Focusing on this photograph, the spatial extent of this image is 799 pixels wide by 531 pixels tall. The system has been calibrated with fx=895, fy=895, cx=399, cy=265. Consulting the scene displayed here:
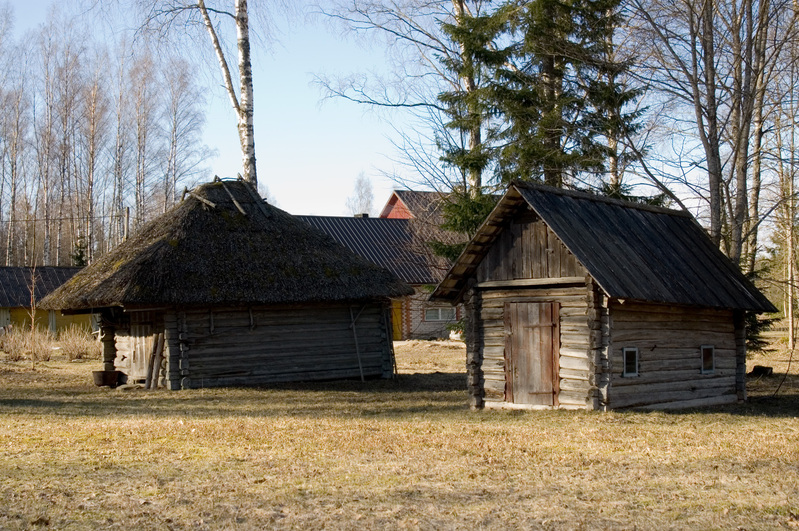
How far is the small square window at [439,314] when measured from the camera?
137 feet

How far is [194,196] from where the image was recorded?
23922mm

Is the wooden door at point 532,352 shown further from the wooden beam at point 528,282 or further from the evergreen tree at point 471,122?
the evergreen tree at point 471,122

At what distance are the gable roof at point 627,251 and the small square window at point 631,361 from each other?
1157 mm

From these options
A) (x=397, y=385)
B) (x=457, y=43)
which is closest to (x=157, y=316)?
(x=397, y=385)

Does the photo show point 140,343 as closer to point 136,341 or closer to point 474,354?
point 136,341

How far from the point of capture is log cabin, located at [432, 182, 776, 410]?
618 inches

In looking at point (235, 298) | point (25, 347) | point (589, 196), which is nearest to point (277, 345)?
point (235, 298)

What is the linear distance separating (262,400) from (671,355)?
27.6 feet

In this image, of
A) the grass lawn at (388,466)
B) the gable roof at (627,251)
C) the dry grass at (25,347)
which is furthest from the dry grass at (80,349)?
the gable roof at (627,251)

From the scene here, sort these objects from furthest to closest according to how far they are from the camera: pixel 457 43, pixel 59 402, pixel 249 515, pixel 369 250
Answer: pixel 369 250 → pixel 457 43 → pixel 59 402 → pixel 249 515

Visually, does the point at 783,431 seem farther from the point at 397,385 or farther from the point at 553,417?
the point at 397,385

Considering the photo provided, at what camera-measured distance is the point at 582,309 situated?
15.9 metres

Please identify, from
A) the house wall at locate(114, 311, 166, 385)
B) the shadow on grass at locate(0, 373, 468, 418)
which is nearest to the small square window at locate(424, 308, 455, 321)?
the shadow on grass at locate(0, 373, 468, 418)

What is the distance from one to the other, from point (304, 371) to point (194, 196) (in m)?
5.63
